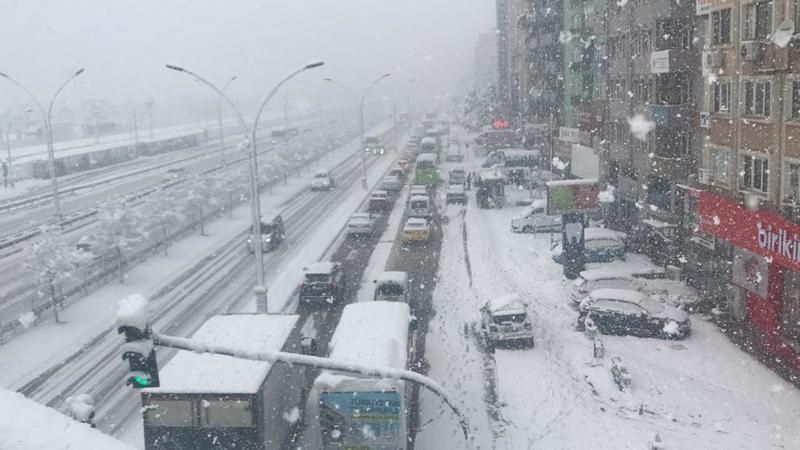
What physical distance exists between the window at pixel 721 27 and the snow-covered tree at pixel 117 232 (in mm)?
27817

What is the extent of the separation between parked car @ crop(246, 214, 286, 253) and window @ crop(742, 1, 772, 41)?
85.9 ft

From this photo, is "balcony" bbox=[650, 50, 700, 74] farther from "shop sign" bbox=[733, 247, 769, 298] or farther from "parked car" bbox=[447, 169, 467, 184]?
"parked car" bbox=[447, 169, 467, 184]

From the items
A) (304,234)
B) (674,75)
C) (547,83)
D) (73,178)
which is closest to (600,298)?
(674,75)

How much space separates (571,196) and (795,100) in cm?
1191

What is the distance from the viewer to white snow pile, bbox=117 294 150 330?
7.31 meters

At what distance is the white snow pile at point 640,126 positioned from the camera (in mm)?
37969

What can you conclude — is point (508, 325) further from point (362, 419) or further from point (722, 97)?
point (722, 97)

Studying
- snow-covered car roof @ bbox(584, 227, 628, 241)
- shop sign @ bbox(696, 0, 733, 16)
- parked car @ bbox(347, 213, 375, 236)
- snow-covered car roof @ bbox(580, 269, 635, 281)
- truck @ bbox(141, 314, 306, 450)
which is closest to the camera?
truck @ bbox(141, 314, 306, 450)

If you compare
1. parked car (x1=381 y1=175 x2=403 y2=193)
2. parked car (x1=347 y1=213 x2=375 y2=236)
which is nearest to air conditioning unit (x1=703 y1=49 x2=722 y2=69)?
parked car (x1=347 y1=213 x2=375 y2=236)

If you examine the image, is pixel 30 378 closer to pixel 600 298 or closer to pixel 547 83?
pixel 600 298

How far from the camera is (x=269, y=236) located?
4175cm

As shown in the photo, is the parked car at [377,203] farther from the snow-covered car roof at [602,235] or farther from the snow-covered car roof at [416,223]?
the snow-covered car roof at [602,235]

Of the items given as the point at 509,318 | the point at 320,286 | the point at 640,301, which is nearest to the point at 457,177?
the point at 320,286

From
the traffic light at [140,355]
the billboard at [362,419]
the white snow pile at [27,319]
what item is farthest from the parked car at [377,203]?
the traffic light at [140,355]
